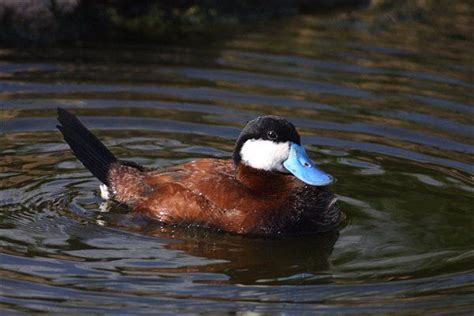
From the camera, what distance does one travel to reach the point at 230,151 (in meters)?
8.64

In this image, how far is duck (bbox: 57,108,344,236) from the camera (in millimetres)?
7059

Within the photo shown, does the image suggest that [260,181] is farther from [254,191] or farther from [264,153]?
[264,153]

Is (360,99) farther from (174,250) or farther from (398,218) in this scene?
(174,250)

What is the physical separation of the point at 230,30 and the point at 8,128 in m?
3.63

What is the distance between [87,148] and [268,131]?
129cm

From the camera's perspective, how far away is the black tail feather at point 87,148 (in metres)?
7.60

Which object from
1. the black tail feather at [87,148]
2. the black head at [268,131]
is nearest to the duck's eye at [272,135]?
the black head at [268,131]

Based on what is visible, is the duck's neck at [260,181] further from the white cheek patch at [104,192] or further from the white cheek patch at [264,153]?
the white cheek patch at [104,192]

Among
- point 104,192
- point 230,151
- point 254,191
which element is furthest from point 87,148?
point 230,151

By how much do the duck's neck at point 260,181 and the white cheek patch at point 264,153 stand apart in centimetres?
4

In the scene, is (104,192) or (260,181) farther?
(104,192)

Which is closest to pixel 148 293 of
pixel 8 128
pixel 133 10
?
pixel 8 128

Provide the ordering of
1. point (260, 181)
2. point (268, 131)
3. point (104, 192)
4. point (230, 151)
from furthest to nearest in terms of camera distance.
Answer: point (230, 151), point (104, 192), point (260, 181), point (268, 131)

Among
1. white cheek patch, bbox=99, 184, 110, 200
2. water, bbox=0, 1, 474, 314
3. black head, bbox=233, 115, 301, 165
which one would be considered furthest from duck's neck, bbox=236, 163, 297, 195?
white cheek patch, bbox=99, 184, 110, 200
